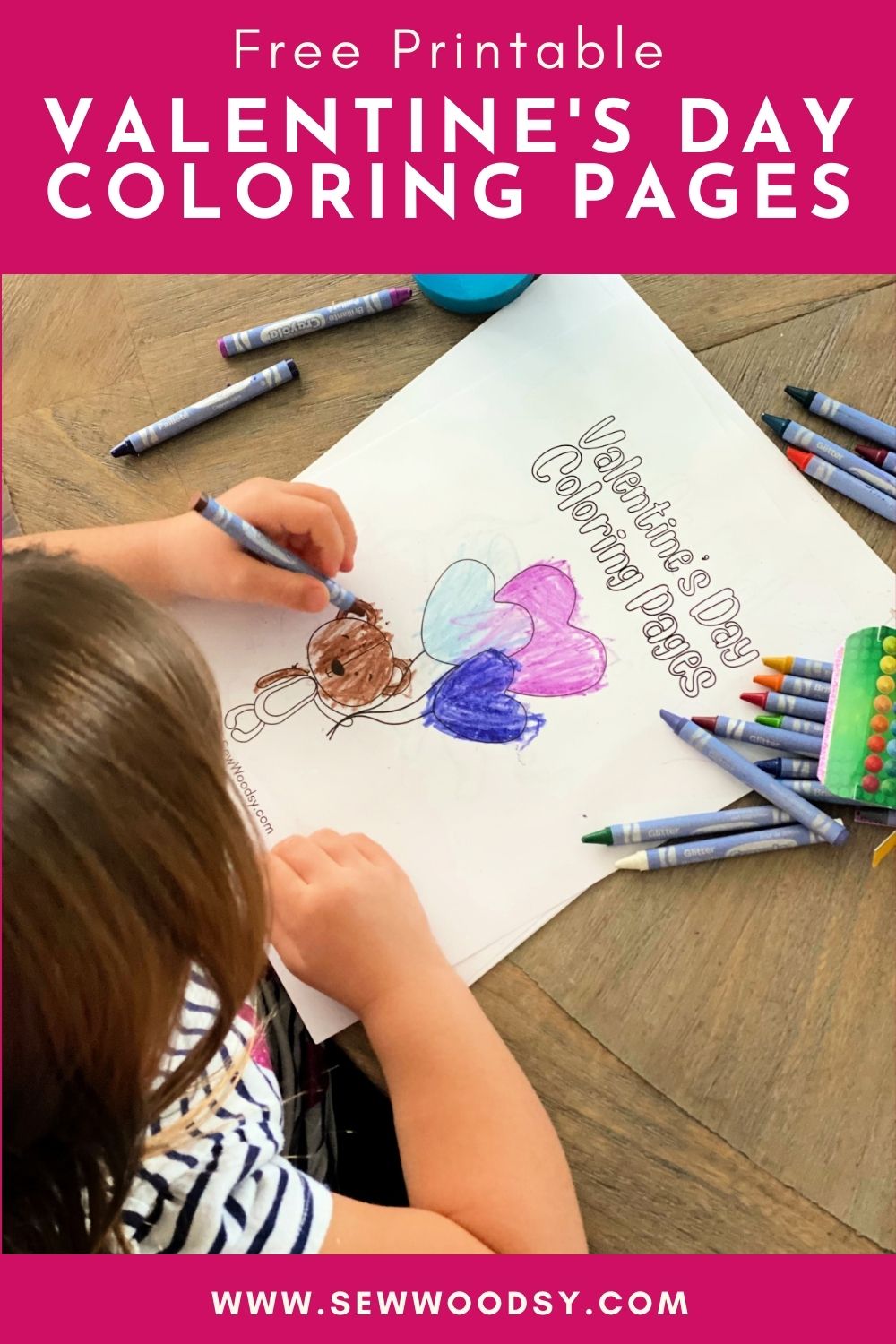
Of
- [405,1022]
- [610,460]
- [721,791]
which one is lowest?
[405,1022]

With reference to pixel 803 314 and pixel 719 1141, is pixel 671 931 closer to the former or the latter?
pixel 719 1141

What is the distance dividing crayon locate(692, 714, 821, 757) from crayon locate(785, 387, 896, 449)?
0.19m

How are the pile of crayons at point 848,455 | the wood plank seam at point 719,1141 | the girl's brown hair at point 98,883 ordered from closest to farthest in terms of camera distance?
1. the girl's brown hair at point 98,883
2. the wood plank seam at point 719,1141
3. the pile of crayons at point 848,455

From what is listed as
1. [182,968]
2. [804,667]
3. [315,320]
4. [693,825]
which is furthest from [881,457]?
[182,968]

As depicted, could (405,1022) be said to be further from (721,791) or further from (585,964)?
(721,791)

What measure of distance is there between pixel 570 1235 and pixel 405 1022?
0.44ft

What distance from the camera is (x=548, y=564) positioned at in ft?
2.08

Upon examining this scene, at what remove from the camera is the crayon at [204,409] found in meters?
0.66

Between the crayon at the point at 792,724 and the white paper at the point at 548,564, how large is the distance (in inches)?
0.9

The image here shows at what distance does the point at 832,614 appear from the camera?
0.60 metres

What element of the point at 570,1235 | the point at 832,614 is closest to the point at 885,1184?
the point at 570,1235

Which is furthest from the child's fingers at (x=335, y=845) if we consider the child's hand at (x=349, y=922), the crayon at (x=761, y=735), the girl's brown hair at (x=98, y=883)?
the crayon at (x=761, y=735)

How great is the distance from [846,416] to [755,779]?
0.23 m

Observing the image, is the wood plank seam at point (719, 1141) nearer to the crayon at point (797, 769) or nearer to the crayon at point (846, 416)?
the crayon at point (797, 769)
